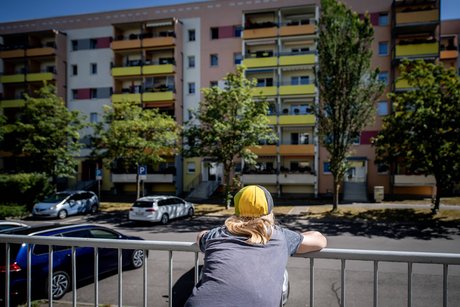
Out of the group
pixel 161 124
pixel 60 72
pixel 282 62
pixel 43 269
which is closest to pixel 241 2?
pixel 282 62

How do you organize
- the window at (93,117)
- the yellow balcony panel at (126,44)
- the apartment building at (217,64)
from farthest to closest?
the window at (93,117)
the yellow balcony panel at (126,44)
the apartment building at (217,64)

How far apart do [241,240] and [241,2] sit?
35.6m

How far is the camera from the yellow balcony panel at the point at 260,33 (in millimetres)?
32062

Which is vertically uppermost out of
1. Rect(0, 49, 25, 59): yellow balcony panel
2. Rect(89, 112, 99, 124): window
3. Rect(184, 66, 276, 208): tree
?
Rect(0, 49, 25, 59): yellow balcony panel

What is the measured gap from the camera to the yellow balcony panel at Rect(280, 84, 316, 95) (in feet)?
101

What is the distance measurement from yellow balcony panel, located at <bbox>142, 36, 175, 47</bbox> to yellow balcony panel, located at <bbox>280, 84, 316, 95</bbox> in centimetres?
1261

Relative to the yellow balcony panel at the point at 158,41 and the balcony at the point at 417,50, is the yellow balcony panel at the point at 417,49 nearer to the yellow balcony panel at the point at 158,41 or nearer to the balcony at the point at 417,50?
the balcony at the point at 417,50

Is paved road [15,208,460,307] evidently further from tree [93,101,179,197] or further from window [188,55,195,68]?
window [188,55,195,68]

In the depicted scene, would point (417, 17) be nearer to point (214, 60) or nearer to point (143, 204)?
point (214, 60)

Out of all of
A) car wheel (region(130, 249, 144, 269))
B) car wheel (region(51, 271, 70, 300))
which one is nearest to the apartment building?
car wheel (region(130, 249, 144, 269))

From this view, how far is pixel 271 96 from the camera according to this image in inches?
1261

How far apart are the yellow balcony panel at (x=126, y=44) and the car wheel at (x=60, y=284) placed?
31.7 meters

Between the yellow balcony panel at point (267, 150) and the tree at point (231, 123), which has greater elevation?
the tree at point (231, 123)

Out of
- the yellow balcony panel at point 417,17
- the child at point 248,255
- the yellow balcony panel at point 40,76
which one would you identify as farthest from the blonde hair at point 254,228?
the yellow balcony panel at point 40,76
